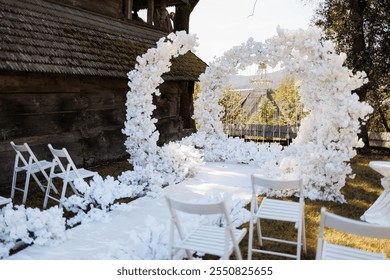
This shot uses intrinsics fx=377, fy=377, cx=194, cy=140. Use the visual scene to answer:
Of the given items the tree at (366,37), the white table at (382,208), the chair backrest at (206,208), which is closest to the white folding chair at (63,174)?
the chair backrest at (206,208)

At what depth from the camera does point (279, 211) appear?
4.16m

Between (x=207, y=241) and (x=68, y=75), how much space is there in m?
5.79

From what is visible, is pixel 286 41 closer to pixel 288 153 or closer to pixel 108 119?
pixel 288 153

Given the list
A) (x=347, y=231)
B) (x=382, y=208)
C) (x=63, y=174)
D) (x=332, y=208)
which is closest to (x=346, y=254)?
Answer: (x=347, y=231)

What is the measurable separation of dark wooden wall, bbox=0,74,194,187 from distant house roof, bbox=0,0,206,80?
0.50 meters

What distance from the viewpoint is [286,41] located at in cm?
737

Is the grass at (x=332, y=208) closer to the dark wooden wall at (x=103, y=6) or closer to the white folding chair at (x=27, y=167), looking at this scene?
the white folding chair at (x=27, y=167)

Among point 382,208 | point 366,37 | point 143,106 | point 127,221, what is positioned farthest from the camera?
point 366,37

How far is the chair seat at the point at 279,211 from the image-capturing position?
3.96 metres

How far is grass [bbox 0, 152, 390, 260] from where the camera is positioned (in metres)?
4.61

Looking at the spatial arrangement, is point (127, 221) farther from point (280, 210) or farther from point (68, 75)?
point (68, 75)

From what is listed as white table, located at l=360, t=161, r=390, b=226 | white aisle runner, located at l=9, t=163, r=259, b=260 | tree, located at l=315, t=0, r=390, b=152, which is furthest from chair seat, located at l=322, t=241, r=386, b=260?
tree, located at l=315, t=0, r=390, b=152

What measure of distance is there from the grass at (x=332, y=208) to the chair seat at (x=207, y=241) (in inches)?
31.7

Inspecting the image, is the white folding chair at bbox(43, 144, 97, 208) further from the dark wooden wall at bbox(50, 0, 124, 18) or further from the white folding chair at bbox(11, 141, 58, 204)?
the dark wooden wall at bbox(50, 0, 124, 18)
